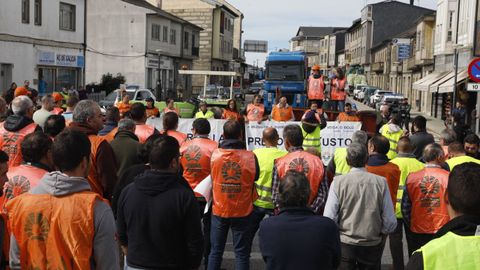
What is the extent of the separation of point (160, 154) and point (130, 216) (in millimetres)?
507

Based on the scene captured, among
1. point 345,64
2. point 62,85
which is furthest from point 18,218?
point 345,64

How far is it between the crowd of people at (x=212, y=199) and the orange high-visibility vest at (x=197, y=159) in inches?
0.6

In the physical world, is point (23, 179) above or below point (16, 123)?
below

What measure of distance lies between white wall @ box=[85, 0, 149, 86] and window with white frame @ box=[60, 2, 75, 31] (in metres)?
10.7

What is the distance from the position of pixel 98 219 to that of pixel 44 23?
97.8 feet

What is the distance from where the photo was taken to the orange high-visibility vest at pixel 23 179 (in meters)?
4.61

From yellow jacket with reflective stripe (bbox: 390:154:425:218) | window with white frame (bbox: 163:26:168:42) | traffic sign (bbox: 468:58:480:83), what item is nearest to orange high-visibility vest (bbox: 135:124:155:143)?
yellow jacket with reflective stripe (bbox: 390:154:425:218)

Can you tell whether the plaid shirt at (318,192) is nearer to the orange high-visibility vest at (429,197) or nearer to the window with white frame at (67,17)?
the orange high-visibility vest at (429,197)

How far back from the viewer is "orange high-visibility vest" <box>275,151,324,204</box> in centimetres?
615

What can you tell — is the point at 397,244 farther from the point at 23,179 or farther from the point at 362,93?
the point at 362,93

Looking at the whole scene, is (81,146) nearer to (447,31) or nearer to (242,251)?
(242,251)

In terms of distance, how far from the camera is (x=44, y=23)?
31.0 m

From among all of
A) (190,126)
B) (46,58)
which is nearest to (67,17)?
(46,58)

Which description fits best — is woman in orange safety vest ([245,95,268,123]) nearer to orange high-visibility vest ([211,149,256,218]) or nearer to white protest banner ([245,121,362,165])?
white protest banner ([245,121,362,165])
